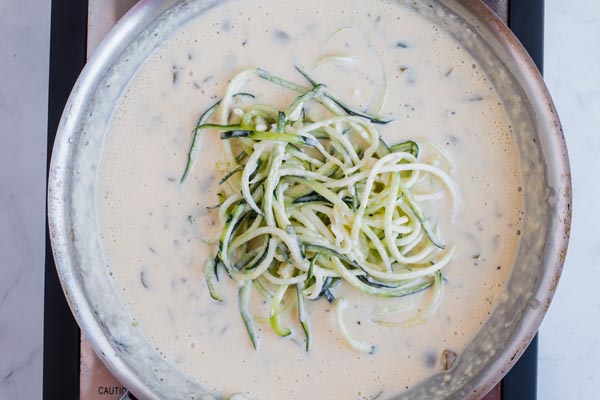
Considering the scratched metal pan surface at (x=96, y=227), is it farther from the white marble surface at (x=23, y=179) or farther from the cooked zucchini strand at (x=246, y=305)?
the white marble surface at (x=23, y=179)

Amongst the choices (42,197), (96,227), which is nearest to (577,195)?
(96,227)

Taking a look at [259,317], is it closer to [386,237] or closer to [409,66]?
[386,237]

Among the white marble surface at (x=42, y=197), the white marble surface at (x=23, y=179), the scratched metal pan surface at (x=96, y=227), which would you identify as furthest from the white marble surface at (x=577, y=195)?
the white marble surface at (x=23, y=179)

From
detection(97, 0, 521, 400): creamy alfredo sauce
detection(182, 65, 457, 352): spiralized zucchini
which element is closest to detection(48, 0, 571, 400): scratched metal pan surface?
detection(97, 0, 521, 400): creamy alfredo sauce

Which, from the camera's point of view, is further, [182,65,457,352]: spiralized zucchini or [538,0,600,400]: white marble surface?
[538,0,600,400]: white marble surface

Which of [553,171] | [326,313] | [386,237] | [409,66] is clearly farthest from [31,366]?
[553,171]

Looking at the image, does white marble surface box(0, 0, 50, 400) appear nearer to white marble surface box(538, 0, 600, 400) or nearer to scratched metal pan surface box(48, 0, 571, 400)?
scratched metal pan surface box(48, 0, 571, 400)
